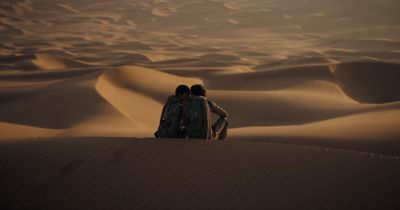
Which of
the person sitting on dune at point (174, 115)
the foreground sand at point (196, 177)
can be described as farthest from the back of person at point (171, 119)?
the foreground sand at point (196, 177)

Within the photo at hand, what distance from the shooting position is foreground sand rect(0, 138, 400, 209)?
4105mm

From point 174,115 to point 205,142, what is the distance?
47cm

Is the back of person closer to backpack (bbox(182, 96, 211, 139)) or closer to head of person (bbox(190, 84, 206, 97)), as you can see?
backpack (bbox(182, 96, 211, 139))

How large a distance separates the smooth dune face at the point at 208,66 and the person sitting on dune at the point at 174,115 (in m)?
2.19

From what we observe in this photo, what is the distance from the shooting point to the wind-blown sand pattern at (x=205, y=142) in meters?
4.32

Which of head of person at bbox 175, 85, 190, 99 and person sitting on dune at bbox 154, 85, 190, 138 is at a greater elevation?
head of person at bbox 175, 85, 190, 99

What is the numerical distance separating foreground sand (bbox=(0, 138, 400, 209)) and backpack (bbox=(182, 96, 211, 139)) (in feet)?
0.55

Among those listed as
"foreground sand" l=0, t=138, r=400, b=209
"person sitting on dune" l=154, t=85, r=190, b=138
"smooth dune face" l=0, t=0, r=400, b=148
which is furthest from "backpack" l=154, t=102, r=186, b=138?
"smooth dune face" l=0, t=0, r=400, b=148

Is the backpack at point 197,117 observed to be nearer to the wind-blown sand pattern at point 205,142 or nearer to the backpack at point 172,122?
the backpack at point 172,122

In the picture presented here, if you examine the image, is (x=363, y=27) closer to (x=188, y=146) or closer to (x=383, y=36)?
(x=383, y=36)

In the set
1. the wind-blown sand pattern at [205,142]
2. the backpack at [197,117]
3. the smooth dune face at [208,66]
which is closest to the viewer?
the wind-blown sand pattern at [205,142]

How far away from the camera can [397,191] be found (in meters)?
3.96

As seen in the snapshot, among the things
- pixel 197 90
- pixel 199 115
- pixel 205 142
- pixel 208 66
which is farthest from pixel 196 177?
pixel 208 66

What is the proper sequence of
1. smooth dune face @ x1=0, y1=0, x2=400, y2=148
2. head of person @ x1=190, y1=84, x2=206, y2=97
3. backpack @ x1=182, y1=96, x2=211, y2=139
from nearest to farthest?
backpack @ x1=182, y1=96, x2=211, y2=139, head of person @ x1=190, y1=84, x2=206, y2=97, smooth dune face @ x1=0, y1=0, x2=400, y2=148
